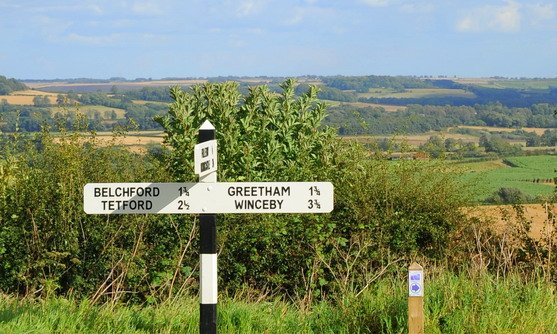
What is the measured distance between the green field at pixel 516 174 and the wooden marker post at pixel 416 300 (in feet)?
19.3

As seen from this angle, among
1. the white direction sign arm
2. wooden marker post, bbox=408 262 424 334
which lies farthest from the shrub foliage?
the white direction sign arm

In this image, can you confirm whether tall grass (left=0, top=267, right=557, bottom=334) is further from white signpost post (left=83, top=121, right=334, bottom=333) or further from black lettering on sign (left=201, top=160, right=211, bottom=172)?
black lettering on sign (left=201, top=160, right=211, bottom=172)

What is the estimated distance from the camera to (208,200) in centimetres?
591

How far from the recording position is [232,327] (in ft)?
23.7

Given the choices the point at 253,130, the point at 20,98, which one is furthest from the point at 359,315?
the point at 20,98

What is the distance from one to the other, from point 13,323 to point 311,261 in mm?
4949

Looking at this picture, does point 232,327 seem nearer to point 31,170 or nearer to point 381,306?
point 381,306

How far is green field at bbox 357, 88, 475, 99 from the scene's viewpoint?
66.5 metres

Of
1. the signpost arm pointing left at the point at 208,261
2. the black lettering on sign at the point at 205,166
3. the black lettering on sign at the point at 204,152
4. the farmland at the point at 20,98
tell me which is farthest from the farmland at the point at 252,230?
the farmland at the point at 20,98

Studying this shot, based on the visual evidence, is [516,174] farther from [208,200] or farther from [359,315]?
[208,200]

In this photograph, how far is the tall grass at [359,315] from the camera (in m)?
7.02

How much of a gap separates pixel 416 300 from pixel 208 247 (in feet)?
5.44

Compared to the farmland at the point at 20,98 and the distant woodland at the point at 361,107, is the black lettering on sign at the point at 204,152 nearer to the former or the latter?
the distant woodland at the point at 361,107

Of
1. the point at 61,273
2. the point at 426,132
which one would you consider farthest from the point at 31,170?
the point at 426,132
